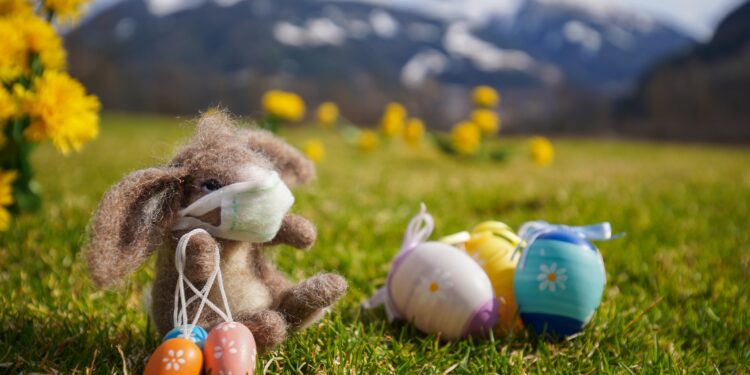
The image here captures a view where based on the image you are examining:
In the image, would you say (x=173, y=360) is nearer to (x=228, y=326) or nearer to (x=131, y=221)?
(x=228, y=326)

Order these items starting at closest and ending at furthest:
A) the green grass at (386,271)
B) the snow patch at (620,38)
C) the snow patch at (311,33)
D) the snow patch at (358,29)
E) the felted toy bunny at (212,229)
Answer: the felted toy bunny at (212,229)
the green grass at (386,271)
the snow patch at (311,33)
the snow patch at (358,29)
the snow patch at (620,38)

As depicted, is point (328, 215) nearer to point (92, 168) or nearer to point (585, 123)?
point (92, 168)

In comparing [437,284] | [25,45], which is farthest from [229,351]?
[25,45]

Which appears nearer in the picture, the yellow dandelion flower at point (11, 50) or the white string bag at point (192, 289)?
the white string bag at point (192, 289)

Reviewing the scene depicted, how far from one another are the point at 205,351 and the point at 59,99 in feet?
4.81

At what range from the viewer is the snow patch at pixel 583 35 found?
1177 inches

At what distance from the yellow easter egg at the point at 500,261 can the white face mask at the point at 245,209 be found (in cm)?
75

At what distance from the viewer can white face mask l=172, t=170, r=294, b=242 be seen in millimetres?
1325

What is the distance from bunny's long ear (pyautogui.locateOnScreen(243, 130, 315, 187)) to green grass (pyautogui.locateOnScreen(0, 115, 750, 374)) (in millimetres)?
109

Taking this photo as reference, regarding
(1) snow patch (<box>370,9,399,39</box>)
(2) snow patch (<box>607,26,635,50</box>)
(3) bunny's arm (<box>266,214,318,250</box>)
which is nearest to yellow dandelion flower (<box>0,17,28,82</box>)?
(3) bunny's arm (<box>266,214,318,250</box>)

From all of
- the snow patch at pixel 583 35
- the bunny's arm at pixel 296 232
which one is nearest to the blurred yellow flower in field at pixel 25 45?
the bunny's arm at pixel 296 232

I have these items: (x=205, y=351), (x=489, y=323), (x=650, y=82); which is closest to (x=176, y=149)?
(x=205, y=351)

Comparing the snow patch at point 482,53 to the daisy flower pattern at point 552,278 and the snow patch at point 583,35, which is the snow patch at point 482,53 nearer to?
the snow patch at point 583,35

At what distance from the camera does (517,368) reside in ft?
4.80
